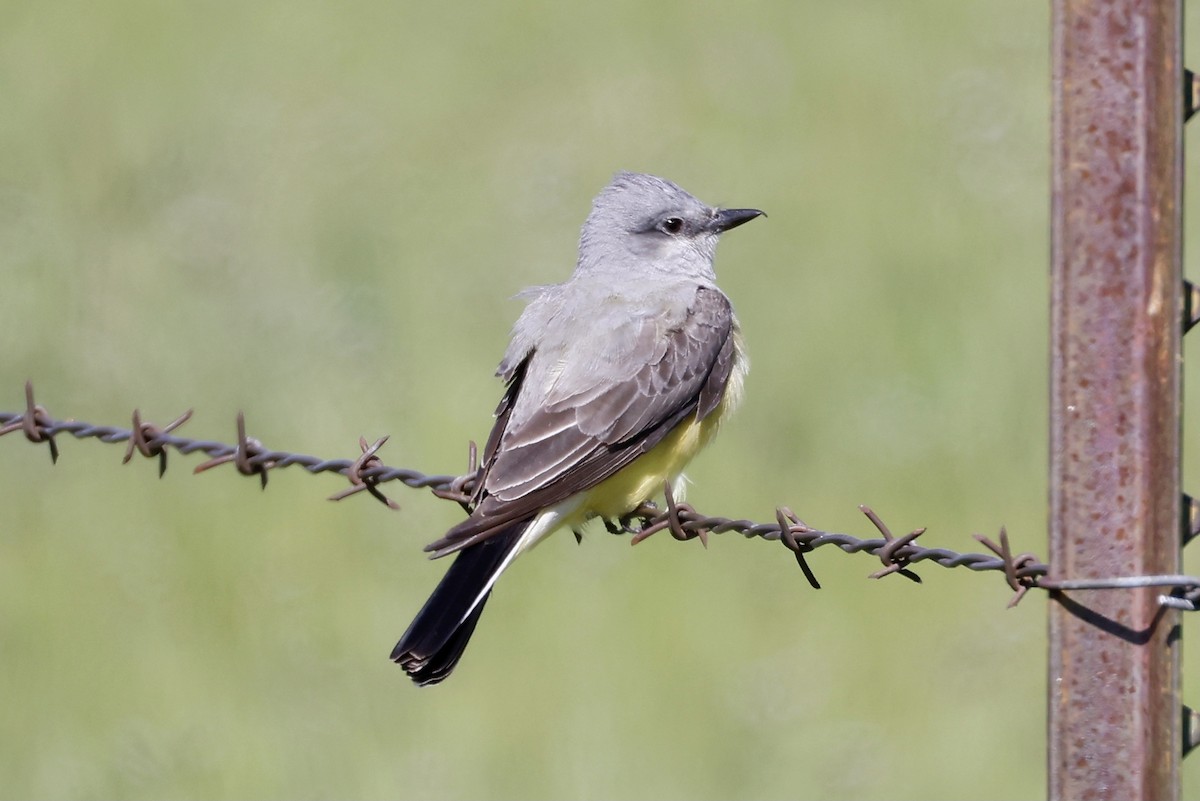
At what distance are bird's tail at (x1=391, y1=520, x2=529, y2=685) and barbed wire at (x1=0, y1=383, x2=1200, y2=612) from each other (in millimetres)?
194

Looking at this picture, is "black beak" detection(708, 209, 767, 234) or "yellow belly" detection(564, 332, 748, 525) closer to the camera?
"yellow belly" detection(564, 332, 748, 525)

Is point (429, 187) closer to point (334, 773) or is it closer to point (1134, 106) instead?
point (334, 773)

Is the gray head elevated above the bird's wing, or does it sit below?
above

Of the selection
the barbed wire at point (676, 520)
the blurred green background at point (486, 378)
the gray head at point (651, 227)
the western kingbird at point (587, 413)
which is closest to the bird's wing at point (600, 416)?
the western kingbird at point (587, 413)

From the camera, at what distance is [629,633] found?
6629mm

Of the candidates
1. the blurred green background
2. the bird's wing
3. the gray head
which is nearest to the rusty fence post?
the bird's wing

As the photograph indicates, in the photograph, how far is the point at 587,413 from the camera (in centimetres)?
484

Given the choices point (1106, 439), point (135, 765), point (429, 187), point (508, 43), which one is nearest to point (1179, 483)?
point (1106, 439)

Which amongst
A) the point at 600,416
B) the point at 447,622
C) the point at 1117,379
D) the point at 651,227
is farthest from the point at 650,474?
the point at 1117,379

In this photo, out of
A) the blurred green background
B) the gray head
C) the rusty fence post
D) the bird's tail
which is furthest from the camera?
the blurred green background

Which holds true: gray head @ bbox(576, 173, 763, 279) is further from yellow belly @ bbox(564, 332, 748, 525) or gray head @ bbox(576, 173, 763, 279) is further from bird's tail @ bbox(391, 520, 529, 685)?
bird's tail @ bbox(391, 520, 529, 685)

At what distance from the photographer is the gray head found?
589 cm

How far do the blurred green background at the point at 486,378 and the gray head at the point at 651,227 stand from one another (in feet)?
4.93

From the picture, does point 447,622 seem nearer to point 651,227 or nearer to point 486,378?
point 651,227
